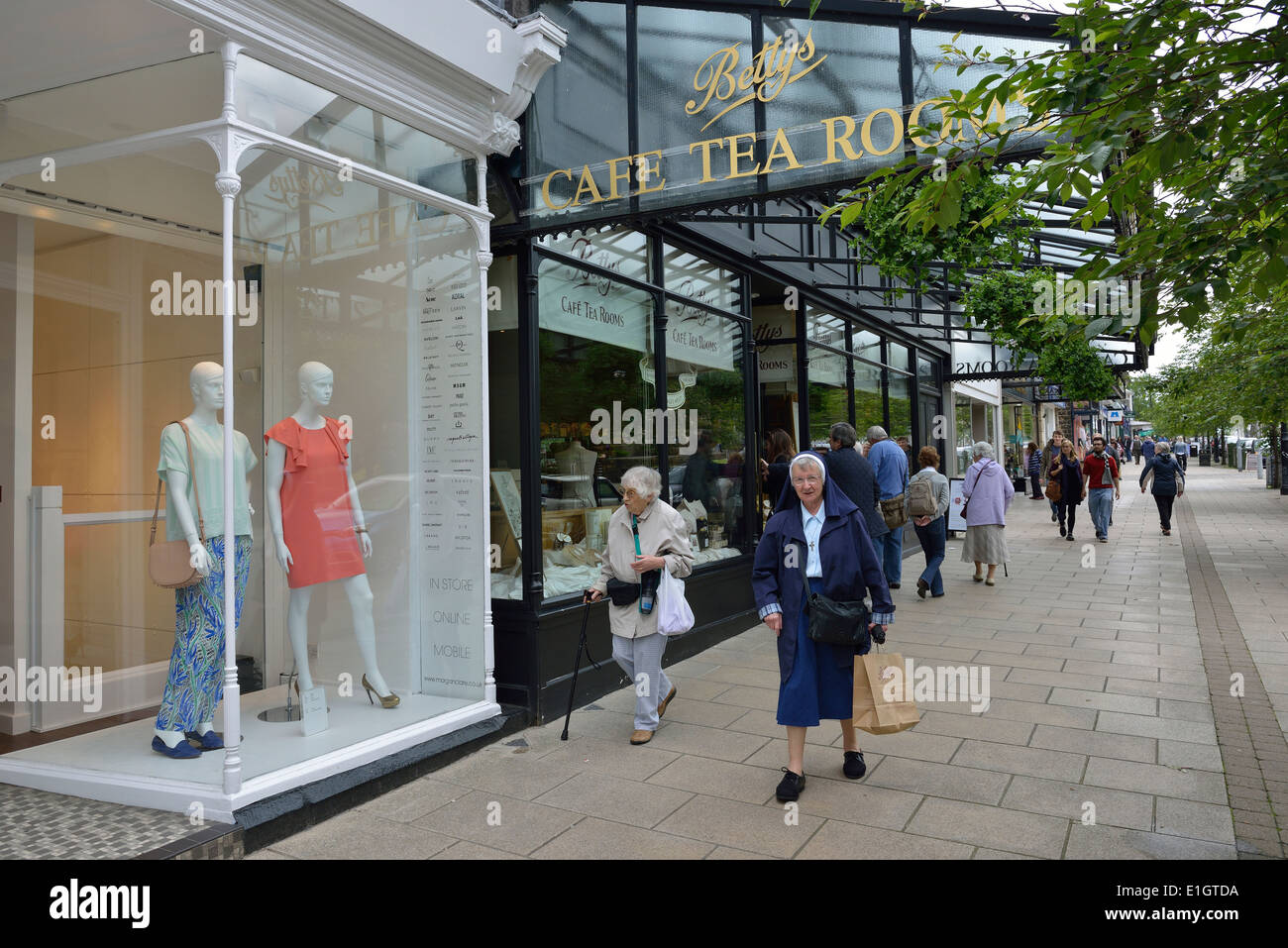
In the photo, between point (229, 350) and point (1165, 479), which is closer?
point (229, 350)

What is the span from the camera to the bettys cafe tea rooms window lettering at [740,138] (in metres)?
4.71

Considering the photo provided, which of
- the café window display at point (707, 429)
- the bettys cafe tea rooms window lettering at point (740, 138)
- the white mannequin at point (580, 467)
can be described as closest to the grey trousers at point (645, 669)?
the white mannequin at point (580, 467)

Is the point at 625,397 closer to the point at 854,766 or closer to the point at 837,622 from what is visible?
the point at 837,622

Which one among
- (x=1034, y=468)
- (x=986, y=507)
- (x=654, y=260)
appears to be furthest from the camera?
(x=1034, y=468)

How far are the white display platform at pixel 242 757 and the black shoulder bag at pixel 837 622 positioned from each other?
2.32m

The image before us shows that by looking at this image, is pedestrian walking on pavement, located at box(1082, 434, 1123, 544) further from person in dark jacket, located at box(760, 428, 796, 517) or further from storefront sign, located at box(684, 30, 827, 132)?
storefront sign, located at box(684, 30, 827, 132)

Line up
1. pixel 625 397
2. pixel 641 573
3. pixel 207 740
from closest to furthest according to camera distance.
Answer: pixel 207 740, pixel 641 573, pixel 625 397

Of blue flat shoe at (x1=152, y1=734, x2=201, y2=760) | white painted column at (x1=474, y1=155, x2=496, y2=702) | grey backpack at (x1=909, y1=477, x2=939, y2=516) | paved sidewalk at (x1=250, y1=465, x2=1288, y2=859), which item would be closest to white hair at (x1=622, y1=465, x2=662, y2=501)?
white painted column at (x1=474, y1=155, x2=496, y2=702)

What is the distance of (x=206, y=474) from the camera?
4496 mm

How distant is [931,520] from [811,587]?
6245mm

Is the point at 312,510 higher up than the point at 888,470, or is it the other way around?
the point at 888,470

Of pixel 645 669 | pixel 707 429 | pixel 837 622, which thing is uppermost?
pixel 707 429

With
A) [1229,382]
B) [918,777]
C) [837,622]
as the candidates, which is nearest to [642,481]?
[837,622]

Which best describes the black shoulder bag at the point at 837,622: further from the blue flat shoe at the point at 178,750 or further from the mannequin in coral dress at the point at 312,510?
the blue flat shoe at the point at 178,750
